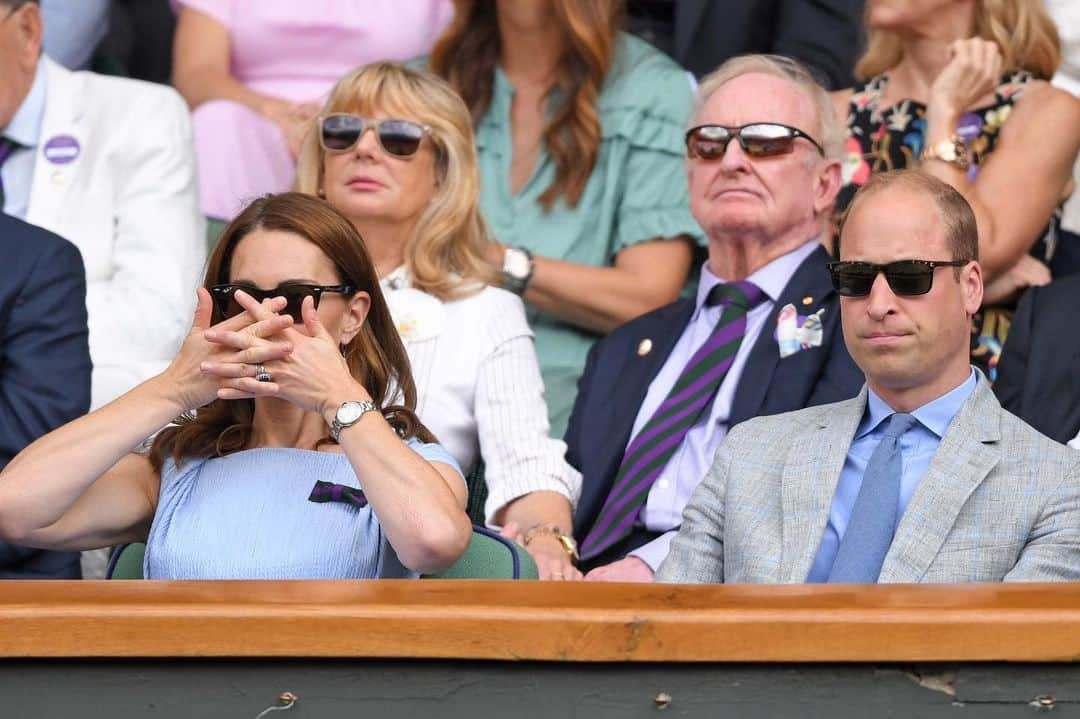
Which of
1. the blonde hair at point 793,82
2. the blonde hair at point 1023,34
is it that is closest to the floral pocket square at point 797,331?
the blonde hair at point 793,82

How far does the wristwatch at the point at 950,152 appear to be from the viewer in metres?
4.12

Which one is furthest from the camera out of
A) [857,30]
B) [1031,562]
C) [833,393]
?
[857,30]

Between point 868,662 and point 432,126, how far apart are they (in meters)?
2.27

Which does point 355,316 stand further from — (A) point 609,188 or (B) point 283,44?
(B) point 283,44

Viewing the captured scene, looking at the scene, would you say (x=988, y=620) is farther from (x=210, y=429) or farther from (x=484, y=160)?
(x=484, y=160)

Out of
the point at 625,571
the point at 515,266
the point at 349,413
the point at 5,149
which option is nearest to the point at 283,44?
the point at 5,149

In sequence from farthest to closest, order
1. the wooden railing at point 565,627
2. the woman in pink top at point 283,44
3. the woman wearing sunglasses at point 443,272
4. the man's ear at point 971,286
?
the woman in pink top at point 283,44 → the woman wearing sunglasses at point 443,272 → the man's ear at point 971,286 → the wooden railing at point 565,627

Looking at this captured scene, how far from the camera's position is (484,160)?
480 cm

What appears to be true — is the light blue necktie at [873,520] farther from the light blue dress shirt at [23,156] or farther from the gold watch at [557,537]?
the light blue dress shirt at [23,156]

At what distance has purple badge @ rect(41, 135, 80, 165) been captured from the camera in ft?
14.8

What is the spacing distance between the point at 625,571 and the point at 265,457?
0.89 metres

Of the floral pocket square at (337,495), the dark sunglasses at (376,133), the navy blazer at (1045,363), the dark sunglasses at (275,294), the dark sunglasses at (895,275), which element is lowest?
Result: the navy blazer at (1045,363)

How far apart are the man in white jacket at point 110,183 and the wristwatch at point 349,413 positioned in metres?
1.64

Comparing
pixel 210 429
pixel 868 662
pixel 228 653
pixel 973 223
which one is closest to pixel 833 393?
pixel 973 223
